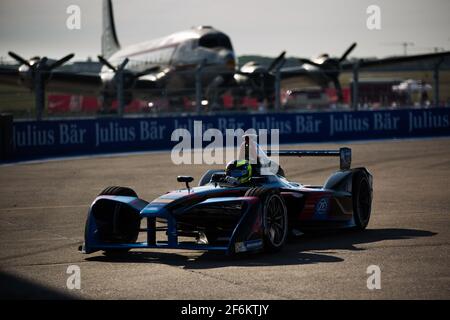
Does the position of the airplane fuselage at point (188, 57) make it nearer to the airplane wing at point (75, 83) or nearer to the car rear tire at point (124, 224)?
the airplane wing at point (75, 83)

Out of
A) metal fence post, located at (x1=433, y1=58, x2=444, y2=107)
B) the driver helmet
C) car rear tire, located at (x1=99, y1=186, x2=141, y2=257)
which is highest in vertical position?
metal fence post, located at (x1=433, y1=58, x2=444, y2=107)

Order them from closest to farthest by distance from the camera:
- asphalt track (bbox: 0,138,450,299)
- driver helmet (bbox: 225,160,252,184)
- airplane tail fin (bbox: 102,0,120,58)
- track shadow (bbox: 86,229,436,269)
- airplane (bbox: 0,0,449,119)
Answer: asphalt track (bbox: 0,138,450,299), track shadow (bbox: 86,229,436,269), driver helmet (bbox: 225,160,252,184), airplane (bbox: 0,0,449,119), airplane tail fin (bbox: 102,0,120,58)

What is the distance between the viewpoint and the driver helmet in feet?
38.8

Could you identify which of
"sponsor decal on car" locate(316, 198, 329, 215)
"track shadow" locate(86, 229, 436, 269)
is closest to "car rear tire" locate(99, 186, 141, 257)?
"track shadow" locate(86, 229, 436, 269)

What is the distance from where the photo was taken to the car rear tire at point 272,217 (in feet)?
34.9

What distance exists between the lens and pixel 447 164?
23797 mm

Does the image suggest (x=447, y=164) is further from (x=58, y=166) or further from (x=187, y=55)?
(x=187, y=55)

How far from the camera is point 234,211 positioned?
35.9 feet

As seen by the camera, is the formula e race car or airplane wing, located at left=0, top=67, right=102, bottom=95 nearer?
the formula e race car

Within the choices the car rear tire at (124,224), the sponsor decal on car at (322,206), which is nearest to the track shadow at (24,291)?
the car rear tire at (124,224)

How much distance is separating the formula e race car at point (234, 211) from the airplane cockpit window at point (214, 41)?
33747 millimetres

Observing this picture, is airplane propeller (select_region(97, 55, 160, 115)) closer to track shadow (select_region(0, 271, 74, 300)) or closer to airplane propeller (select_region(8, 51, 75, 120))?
airplane propeller (select_region(8, 51, 75, 120))

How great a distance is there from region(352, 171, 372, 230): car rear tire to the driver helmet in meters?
1.70
